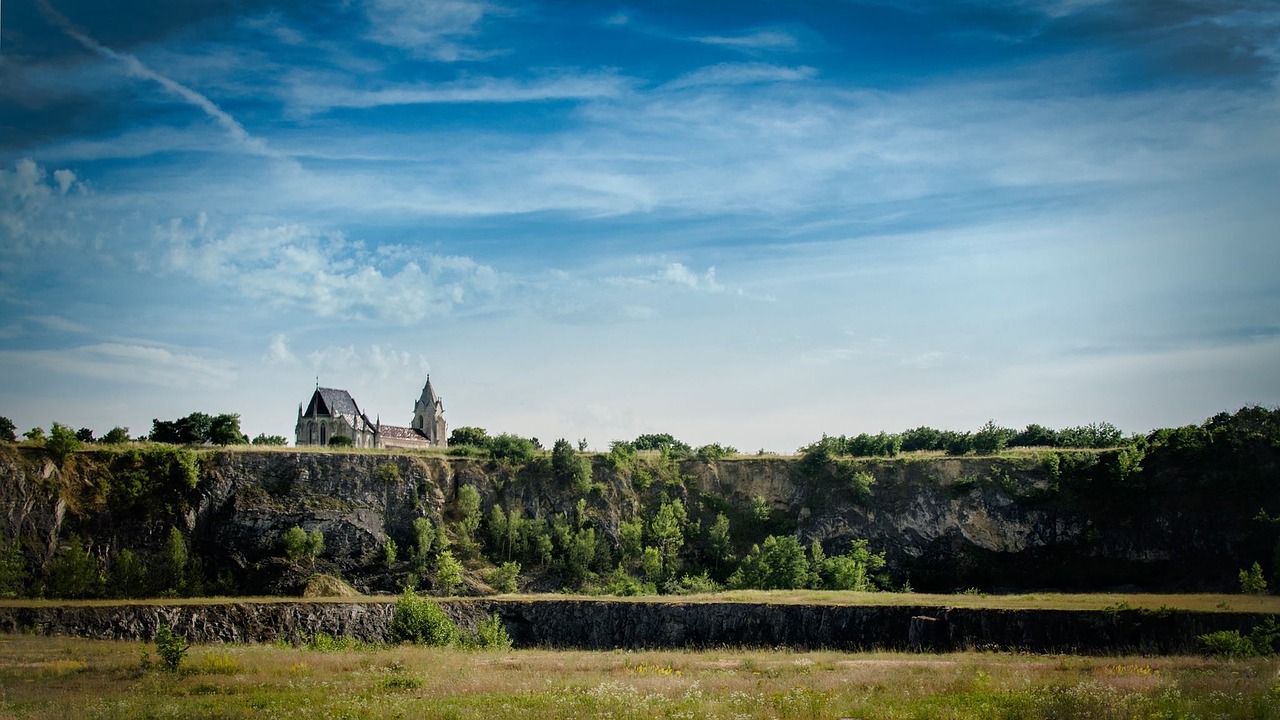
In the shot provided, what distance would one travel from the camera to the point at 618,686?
90.1ft

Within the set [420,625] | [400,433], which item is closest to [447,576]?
[420,625]

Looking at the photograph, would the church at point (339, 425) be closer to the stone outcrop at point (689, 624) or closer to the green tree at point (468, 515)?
the green tree at point (468, 515)

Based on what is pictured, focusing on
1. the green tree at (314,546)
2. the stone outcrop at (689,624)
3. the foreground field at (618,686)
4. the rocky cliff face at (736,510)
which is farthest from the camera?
the green tree at (314,546)

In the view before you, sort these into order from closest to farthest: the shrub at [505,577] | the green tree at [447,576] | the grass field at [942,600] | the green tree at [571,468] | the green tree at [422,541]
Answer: the grass field at [942,600], the green tree at [447,576], the shrub at [505,577], the green tree at [422,541], the green tree at [571,468]

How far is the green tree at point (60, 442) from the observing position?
203ft

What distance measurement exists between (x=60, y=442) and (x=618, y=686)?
50.0 m

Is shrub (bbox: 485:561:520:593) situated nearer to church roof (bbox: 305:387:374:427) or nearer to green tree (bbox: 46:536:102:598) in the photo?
green tree (bbox: 46:536:102:598)

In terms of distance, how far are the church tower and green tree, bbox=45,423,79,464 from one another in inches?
1886

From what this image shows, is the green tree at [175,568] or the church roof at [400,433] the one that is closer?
A: the green tree at [175,568]

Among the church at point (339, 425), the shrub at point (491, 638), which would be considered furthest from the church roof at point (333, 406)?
the shrub at point (491, 638)

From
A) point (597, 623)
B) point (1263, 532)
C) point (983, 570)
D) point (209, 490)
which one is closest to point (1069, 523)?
point (983, 570)

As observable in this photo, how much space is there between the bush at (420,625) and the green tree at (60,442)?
3055 cm

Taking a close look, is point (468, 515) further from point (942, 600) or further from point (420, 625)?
point (942, 600)

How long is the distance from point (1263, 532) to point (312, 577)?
57519mm
